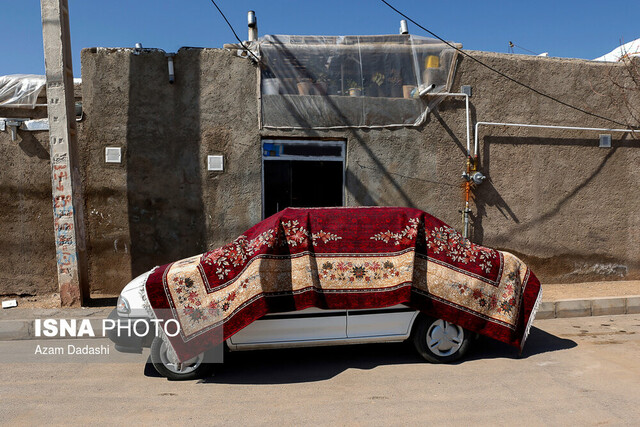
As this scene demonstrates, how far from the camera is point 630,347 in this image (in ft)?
17.8

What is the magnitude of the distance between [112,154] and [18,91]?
1920mm

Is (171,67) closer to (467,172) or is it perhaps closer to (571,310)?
(467,172)

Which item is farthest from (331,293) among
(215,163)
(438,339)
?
(215,163)

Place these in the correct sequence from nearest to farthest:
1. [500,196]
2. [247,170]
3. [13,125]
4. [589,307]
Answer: [589,307], [13,125], [247,170], [500,196]

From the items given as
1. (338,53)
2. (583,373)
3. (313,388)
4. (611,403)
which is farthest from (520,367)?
(338,53)

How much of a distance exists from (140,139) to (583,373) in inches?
275

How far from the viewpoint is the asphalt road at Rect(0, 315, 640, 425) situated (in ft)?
12.2

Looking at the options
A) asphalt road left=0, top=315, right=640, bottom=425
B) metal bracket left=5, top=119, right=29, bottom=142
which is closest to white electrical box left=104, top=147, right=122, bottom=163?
metal bracket left=5, top=119, right=29, bottom=142

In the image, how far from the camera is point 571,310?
23.0 feet

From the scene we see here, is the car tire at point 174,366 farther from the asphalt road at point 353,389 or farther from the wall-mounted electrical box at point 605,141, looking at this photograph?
the wall-mounted electrical box at point 605,141

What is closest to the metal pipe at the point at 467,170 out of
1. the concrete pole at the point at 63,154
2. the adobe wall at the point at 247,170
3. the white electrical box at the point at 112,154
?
the adobe wall at the point at 247,170

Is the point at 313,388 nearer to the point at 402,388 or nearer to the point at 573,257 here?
the point at 402,388

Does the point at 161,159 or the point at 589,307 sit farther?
the point at 161,159

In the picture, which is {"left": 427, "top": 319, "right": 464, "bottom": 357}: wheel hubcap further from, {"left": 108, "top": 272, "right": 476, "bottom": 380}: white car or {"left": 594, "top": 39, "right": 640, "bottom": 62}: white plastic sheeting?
{"left": 594, "top": 39, "right": 640, "bottom": 62}: white plastic sheeting
